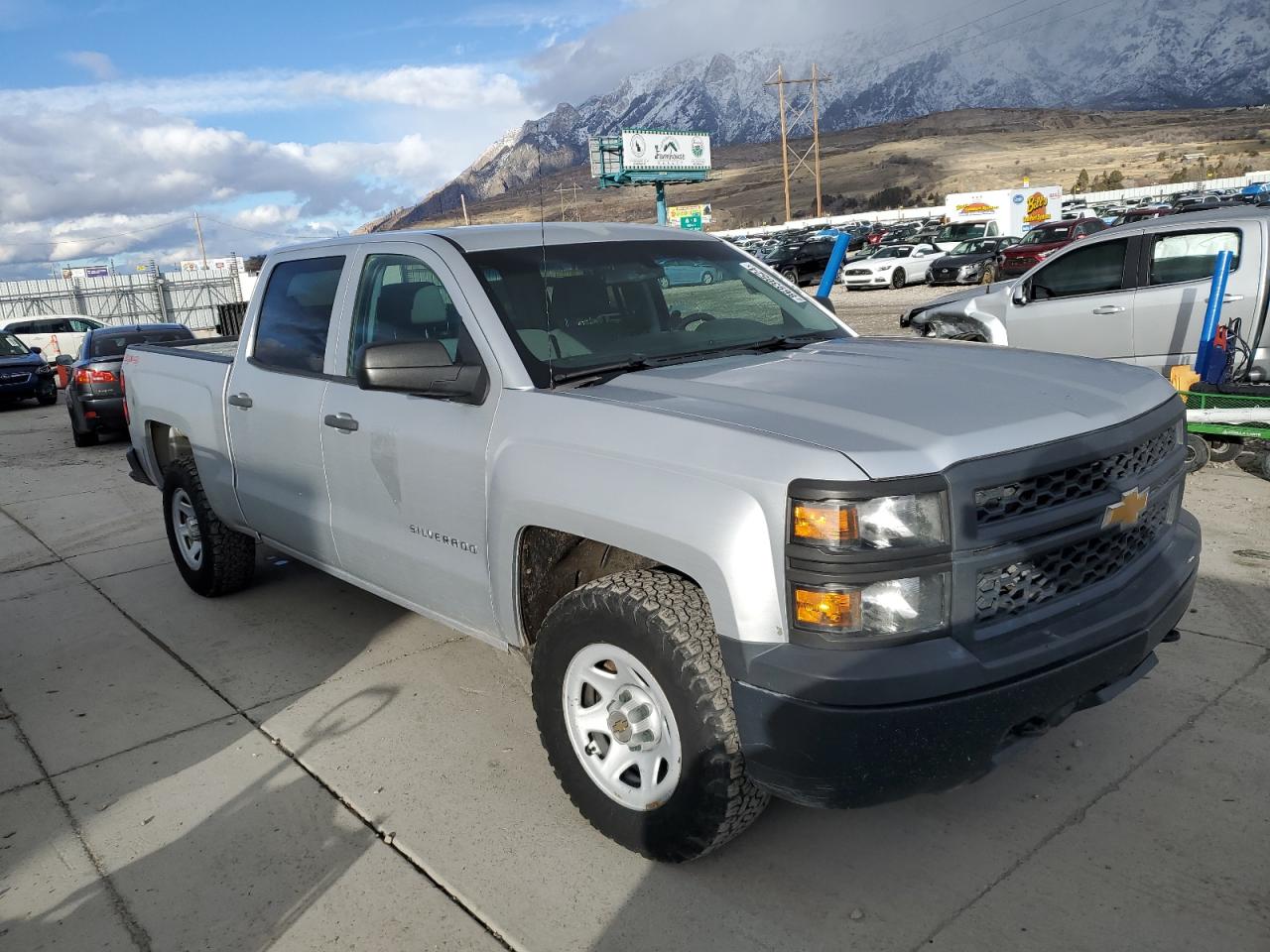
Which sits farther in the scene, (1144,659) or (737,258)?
(737,258)

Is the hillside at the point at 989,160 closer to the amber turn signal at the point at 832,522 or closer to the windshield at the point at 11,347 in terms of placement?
the windshield at the point at 11,347

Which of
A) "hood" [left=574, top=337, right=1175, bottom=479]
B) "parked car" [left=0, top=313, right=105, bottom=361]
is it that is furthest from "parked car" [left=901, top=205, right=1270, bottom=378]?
"parked car" [left=0, top=313, right=105, bottom=361]

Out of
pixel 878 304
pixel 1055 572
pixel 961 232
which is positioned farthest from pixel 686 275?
pixel 961 232

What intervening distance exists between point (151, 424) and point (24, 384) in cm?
1503

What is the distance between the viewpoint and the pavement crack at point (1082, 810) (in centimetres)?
286

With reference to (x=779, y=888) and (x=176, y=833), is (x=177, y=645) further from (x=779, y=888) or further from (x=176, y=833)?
(x=779, y=888)

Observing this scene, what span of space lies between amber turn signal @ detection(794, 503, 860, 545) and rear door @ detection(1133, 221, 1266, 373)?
701cm

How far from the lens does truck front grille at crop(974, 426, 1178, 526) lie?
265cm

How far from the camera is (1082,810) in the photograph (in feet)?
10.9

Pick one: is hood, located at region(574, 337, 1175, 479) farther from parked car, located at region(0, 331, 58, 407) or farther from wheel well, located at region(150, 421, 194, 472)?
parked car, located at region(0, 331, 58, 407)

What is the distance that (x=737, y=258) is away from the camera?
4.62m

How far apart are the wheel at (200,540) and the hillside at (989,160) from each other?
84.6 m

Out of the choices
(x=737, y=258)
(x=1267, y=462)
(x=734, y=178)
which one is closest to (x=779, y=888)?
(x=737, y=258)

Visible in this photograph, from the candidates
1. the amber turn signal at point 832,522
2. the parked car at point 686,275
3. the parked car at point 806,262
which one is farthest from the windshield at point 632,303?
the parked car at point 806,262
